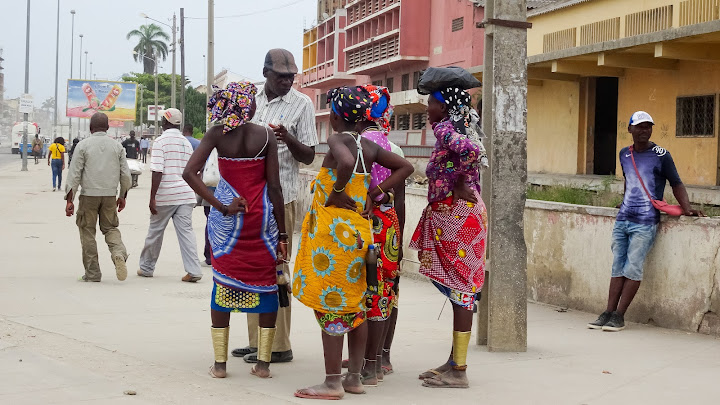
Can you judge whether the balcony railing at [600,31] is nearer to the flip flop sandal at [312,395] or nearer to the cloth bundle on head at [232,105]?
the cloth bundle on head at [232,105]

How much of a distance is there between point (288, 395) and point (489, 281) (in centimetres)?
211

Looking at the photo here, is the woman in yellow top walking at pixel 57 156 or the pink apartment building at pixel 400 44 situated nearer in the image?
the woman in yellow top walking at pixel 57 156

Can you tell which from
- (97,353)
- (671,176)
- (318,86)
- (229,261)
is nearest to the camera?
(229,261)

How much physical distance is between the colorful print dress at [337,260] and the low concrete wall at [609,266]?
341 cm

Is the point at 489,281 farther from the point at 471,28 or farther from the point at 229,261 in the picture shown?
the point at 471,28

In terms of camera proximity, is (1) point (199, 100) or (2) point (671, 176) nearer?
(2) point (671, 176)

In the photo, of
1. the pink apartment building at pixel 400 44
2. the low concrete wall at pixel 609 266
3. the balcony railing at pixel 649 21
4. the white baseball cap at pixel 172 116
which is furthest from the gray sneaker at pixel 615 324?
the pink apartment building at pixel 400 44

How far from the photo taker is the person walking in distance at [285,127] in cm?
A: 653

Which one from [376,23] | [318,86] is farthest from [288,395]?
[318,86]

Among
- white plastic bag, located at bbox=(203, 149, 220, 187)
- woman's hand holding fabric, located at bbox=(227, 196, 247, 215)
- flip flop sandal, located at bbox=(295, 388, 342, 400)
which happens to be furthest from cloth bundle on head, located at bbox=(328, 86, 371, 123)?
white plastic bag, located at bbox=(203, 149, 220, 187)

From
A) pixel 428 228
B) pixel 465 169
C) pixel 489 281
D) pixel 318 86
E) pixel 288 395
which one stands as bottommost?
pixel 288 395

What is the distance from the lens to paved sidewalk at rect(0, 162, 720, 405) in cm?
561

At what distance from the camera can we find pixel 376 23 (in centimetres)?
5109

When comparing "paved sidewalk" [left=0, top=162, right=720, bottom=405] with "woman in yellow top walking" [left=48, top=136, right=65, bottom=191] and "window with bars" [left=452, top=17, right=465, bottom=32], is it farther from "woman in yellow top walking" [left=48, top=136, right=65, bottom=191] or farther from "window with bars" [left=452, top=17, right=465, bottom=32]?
"window with bars" [left=452, top=17, right=465, bottom=32]
